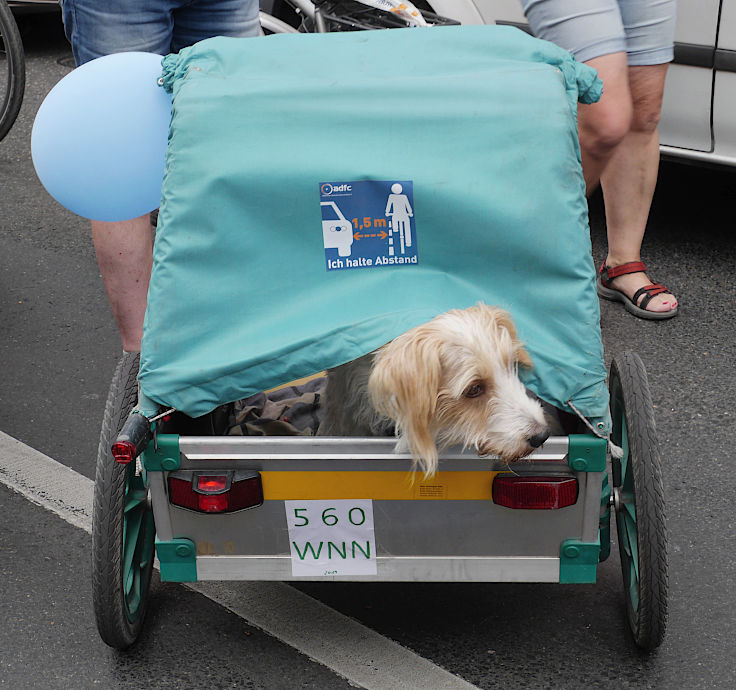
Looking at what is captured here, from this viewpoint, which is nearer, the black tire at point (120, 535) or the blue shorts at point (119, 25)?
the black tire at point (120, 535)

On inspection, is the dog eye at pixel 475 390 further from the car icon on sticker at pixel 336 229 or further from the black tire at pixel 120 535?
the black tire at pixel 120 535

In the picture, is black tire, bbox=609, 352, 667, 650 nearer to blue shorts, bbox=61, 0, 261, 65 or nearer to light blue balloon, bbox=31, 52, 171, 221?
light blue balloon, bbox=31, 52, 171, 221

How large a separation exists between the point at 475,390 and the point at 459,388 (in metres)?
0.06

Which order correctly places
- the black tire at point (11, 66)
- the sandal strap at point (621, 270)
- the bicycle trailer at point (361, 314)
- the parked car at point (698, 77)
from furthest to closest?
the black tire at point (11, 66) < the sandal strap at point (621, 270) < the parked car at point (698, 77) < the bicycle trailer at point (361, 314)

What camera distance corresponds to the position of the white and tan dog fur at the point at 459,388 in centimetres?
211

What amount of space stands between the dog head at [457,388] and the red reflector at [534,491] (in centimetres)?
8

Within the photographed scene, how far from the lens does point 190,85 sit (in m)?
2.39

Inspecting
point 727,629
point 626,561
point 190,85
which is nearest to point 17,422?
→ point 190,85

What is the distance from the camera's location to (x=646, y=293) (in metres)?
4.23

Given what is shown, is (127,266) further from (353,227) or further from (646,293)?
(646,293)

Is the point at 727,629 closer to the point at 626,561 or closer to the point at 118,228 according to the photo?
the point at 626,561

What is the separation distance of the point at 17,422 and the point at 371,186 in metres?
1.97

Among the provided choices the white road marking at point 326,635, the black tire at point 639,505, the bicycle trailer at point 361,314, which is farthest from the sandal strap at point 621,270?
the white road marking at point 326,635

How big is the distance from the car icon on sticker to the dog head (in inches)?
10.5
